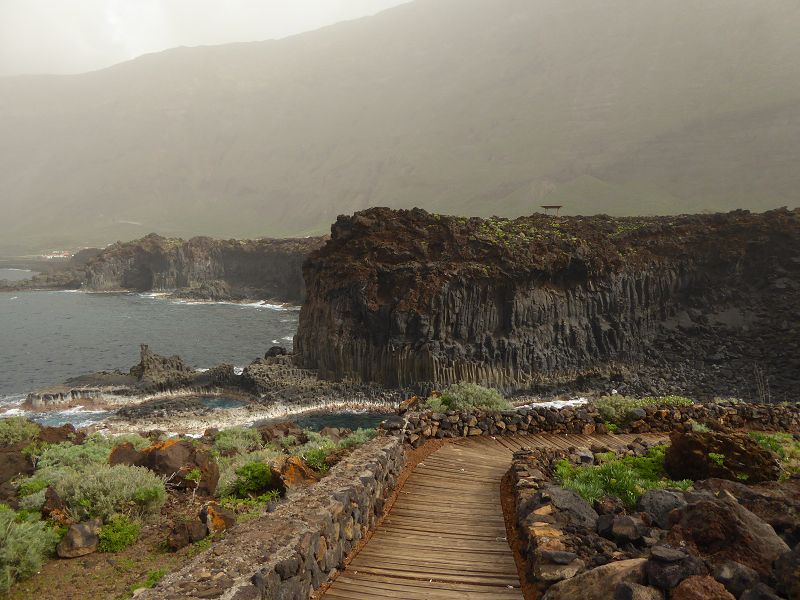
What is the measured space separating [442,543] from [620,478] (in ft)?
11.7

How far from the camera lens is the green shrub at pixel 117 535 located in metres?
8.73

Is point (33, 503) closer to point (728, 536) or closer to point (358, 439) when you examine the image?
point (358, 439)

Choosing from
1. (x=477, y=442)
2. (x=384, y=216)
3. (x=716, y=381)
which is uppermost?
(x=384, y=216)

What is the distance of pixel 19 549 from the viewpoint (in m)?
7.71

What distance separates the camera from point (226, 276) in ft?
404

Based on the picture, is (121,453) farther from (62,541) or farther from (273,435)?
(273,435)

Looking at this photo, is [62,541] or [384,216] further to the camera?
[384,216]

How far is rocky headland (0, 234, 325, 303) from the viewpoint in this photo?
10938 cm

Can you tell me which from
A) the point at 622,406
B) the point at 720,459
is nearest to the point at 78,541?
the point at 720,459

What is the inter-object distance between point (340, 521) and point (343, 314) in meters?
41.6

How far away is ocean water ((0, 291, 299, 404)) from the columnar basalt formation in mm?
8401

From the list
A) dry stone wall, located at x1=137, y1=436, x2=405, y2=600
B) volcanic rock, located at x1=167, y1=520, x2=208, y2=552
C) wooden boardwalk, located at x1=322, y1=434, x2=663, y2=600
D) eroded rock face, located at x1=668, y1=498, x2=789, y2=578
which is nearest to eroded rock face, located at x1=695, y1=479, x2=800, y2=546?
eroded rock face, located at x1=668, y1=498, x2=789, y2=578

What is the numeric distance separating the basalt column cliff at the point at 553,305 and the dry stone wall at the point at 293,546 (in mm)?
35871

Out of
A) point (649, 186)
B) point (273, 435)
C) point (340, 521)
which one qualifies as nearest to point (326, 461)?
point (340, 521)
